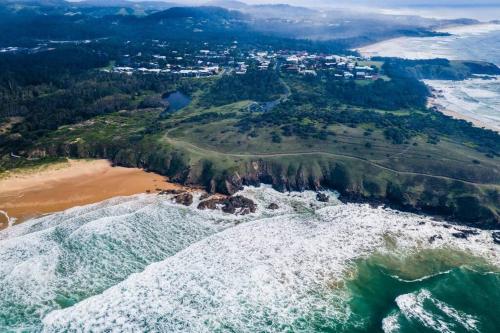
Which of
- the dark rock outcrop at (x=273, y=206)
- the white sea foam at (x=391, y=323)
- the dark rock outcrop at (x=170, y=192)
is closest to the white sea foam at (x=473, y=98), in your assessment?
the dark rock outcrop at (x=273, y=206)

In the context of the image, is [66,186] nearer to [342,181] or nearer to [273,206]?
[273,206]

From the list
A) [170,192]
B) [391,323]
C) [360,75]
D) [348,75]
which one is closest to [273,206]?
[170,192]

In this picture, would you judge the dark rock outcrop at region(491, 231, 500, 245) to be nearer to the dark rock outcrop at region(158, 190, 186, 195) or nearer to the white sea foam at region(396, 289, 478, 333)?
the white sea foam at region(396, 289, 478, 333)

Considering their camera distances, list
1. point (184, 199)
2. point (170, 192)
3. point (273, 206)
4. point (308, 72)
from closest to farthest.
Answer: point (273, 206) < point (184, 199) < point (170, 192) < point (308, 72)

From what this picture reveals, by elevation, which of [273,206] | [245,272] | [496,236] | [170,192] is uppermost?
[170,192]

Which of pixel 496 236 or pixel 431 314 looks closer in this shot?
pixel 431 314

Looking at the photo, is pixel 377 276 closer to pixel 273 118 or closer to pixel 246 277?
pixel 246 277

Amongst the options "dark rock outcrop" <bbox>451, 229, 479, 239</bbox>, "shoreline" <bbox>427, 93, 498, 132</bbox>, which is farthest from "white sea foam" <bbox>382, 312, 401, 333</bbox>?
"shoreline" <bbox>427, 93, 498, 132</bbox>

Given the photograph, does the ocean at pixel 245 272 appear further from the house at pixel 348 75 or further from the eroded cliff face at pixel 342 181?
the house at pixel 348 75
